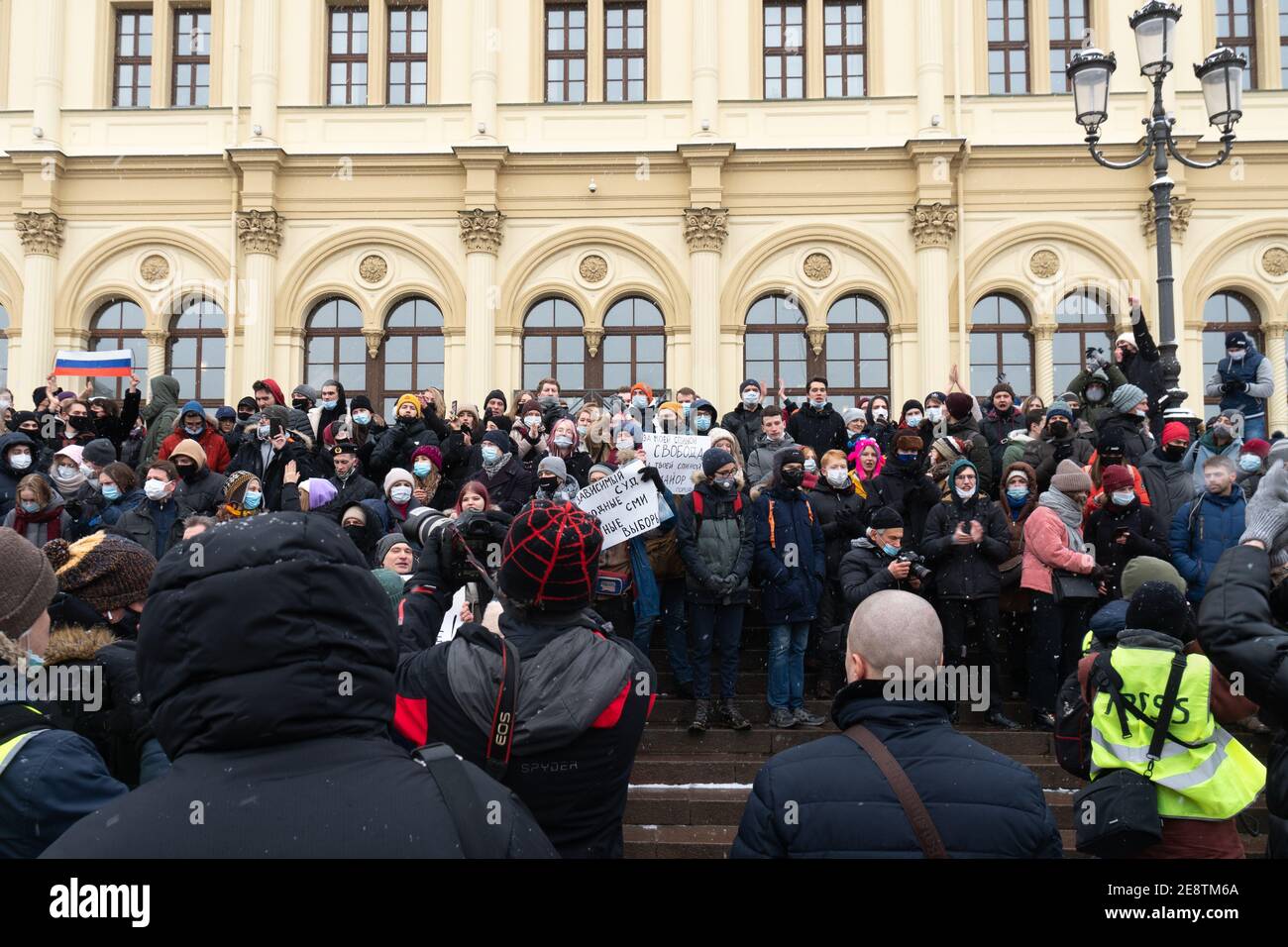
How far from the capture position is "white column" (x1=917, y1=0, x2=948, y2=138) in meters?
20.9

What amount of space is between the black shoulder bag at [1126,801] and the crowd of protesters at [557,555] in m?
0.29

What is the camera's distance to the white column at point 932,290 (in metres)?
20.6

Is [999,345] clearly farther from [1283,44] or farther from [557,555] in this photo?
[557,555]

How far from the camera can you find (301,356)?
70.7ft

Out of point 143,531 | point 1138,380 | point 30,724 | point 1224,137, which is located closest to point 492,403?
point 143,531

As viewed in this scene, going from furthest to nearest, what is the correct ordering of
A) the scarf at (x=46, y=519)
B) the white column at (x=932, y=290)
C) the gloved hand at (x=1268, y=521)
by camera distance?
the white column at (x=932, y=290) → the scarf at (x=46, y=519) → the gloved hand at (x=1268, y=521)

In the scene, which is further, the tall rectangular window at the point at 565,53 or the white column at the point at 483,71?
the tall rectangular window at the point at 565,53

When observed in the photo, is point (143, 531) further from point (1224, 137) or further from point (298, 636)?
point (1224, 137)

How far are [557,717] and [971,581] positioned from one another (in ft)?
18.2

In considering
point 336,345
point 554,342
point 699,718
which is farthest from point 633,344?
point 699,718

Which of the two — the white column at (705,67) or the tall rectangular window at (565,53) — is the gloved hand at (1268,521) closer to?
the white column at (705,67)

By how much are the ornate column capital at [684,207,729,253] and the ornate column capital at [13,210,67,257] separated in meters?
12.4

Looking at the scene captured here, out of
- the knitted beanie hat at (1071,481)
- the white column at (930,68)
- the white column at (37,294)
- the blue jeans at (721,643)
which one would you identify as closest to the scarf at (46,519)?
the blue jeans at (721,643)

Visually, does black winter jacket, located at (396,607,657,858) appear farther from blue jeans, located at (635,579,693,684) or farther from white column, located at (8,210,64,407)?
white column, located at (8,210,64,407)
